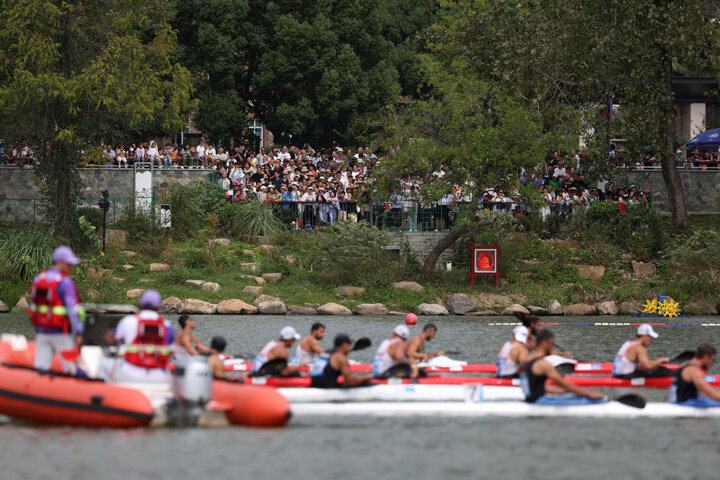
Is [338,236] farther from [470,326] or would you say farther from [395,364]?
[395,364]

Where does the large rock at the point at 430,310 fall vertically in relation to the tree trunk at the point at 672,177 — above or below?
below

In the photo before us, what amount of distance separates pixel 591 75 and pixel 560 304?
864 cm

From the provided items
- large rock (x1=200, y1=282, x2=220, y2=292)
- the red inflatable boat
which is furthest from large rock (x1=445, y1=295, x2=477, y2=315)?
the red inflatable boat

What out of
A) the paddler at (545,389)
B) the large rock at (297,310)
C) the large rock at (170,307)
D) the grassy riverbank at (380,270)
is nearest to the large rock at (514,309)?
the grassy riverbank at (380,270)

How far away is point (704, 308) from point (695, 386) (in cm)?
1862

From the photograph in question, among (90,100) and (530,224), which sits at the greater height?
(90,100)

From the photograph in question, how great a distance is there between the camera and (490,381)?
20.2 metres

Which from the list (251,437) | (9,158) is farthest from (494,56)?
(251,437)

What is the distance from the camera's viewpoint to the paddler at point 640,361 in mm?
20234

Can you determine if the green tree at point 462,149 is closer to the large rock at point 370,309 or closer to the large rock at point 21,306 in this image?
the large rock at point 370,309

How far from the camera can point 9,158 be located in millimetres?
42219

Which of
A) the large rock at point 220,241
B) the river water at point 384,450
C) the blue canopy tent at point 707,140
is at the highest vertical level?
the blue canopy tent at point 707,140

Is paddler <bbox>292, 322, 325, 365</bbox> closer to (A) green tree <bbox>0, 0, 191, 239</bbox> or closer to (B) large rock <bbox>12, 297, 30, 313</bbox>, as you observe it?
(B) large rock <bbox>12, 297, 30, 313</bbox>

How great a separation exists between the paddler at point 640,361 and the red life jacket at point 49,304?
1048 cm
